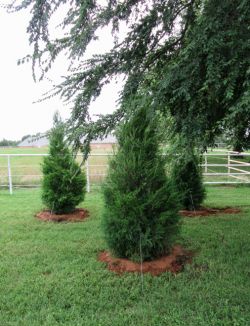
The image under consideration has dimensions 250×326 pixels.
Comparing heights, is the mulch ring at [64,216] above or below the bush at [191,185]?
below

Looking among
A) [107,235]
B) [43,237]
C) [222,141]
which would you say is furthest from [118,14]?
[43,237]

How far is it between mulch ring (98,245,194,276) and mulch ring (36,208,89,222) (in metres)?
2.14

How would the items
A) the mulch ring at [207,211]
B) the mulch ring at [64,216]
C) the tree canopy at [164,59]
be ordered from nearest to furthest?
1. the tree canopy at [164,59]
2. the mulch ring at [64,216]
3. the mulch ring at [207,211]

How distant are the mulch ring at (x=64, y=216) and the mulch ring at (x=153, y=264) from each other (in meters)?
2.14

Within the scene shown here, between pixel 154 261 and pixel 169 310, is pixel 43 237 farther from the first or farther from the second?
pixel 169 310

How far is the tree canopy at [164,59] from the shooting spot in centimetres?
210

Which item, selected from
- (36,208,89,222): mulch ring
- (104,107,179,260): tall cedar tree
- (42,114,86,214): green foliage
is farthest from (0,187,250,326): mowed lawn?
(42,114,86,214): green foliage

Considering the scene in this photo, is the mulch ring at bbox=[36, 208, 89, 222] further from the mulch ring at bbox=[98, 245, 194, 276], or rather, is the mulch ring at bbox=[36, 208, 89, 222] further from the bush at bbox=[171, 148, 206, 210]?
the mulch ring at bbox=[98, 245, 194, 276]

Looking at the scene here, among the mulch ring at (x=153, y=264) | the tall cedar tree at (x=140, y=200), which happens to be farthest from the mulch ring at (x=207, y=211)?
the tall cedar tree at (x=140, y=200)

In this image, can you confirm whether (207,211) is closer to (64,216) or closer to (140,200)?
(64,216)

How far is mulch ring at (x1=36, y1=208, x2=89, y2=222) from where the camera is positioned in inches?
231

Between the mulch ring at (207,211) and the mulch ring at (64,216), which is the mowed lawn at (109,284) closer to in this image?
the mulch ring at (64,216)

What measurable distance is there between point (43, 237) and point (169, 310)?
103 inches

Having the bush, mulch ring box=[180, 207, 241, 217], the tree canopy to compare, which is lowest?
A: mulch ring box=[180, 207, 241, 217]
